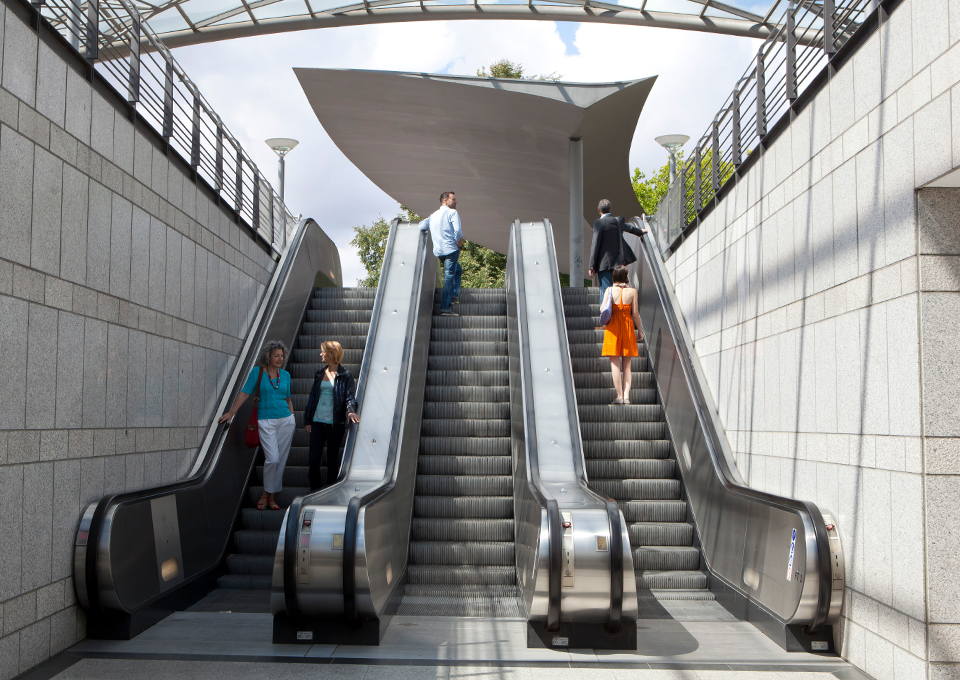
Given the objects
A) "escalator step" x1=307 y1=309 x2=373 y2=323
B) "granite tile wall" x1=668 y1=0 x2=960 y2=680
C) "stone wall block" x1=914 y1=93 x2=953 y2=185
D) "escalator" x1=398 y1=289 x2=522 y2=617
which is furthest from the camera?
"escalator step" x1=307 y1=309 x2=373 y2=323

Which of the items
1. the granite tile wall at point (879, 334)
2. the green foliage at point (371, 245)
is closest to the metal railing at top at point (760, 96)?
the granite tile wall at point (879, 334)

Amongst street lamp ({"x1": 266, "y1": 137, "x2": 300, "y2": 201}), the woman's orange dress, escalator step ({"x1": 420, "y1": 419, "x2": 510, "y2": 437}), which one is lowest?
escalator step ({"x1": 420, "y1": 419, "x2": 510, "y2": 437})

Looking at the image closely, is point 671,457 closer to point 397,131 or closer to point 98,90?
point 98,90

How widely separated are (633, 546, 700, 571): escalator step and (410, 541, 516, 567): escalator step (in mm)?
1101

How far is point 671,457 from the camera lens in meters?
8.05

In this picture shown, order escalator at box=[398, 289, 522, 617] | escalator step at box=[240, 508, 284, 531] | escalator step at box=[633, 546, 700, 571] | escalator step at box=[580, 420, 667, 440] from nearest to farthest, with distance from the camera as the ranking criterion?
escalator at box=[398, 289, 522, 617], escalator step at box=[633, 546, 700, 571], escalator step at box=[240, 508, 284, 531], escalator step at box=[580, 420, 667, 440]

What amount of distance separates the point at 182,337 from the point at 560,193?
1544 cm

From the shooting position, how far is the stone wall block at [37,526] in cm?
450

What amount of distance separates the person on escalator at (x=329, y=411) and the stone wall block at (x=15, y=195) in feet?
9.52

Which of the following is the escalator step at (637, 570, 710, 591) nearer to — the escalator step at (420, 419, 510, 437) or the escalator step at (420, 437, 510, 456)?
the escalator step at (420, 437, 510, 456)

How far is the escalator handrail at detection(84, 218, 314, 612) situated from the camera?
498 cm

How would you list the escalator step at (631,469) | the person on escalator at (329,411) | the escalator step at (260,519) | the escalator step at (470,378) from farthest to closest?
1. the escalator step at (470,378)
2. the escalator step at (631,469)
3. the escalator step at (260,519)
4. the person on escalator at (329,411)

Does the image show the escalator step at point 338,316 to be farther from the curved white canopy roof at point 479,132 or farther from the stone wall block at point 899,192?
the stone wall block at point 899,192

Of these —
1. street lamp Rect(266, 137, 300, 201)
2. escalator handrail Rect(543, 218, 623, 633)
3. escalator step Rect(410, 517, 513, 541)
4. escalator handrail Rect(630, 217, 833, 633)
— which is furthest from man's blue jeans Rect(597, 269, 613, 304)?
street lamp Rect(266, 137, 300, 201)
